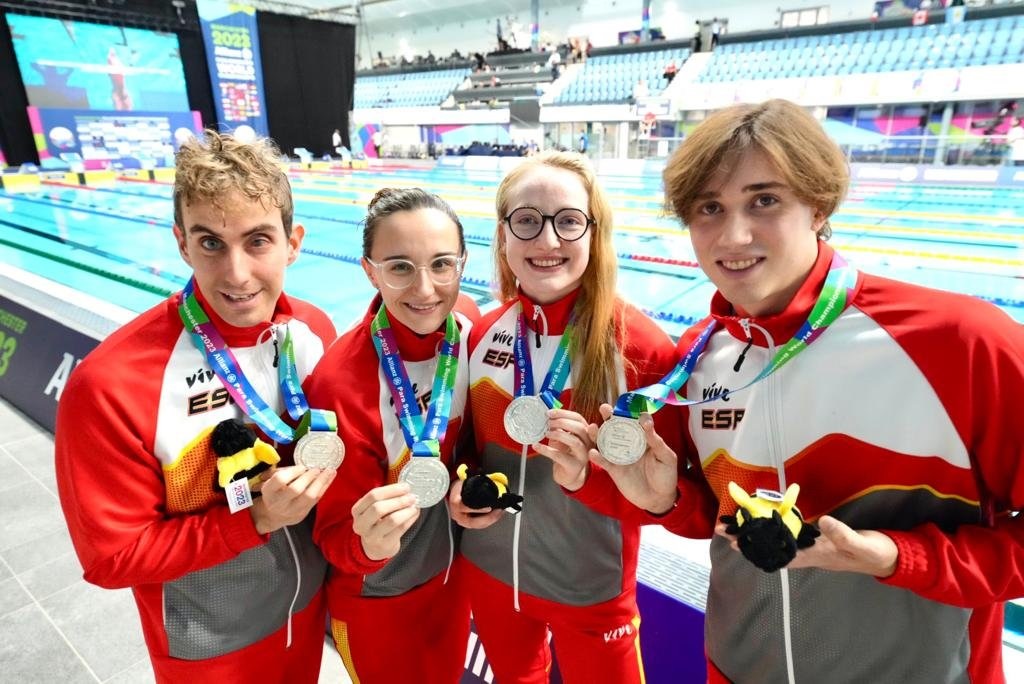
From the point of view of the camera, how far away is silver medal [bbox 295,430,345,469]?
1.25 meters

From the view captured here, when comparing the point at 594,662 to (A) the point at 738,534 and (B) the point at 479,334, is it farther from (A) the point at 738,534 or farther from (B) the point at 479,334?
(B) the point at 479,334

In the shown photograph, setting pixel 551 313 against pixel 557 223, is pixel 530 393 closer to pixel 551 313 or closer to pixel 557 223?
pixel 551 313

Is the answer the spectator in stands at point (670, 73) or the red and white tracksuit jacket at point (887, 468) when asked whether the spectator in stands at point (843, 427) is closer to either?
the red and white tracksuit jacket at point (887, 468)

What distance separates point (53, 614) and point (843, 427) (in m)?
3.01

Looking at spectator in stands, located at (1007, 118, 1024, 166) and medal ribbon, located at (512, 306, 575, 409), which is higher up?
spectator in stands, located at (1007, 118, 1024, 166)

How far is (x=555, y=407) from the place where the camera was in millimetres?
1370

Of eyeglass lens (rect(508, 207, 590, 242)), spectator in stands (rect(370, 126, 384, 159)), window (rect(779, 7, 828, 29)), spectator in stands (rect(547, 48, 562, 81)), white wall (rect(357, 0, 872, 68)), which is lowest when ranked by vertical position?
eyeglass lens (rect(508, 207, 590, 242))

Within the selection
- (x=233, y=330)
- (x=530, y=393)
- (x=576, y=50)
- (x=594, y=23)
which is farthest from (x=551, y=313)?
(x=594, y=23)

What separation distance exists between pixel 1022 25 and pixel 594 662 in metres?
21.0

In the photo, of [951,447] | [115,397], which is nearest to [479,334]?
[115,397]

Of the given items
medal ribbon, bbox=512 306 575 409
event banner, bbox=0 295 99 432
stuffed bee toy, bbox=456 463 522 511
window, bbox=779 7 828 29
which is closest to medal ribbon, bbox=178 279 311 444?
stuffed bee toy, bbox=456 463 522 511

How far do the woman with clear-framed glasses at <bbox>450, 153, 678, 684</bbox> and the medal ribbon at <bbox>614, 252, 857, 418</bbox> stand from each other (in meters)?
0.18

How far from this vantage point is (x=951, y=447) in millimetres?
1045

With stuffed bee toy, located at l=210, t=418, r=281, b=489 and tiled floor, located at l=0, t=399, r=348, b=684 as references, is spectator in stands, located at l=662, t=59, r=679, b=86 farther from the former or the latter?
stuffed bee toy, located at l=210, t=418, r=281, b=489
